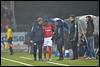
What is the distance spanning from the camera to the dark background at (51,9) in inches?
1564

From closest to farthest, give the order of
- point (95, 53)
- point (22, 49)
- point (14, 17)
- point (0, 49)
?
point (95, 53)
point (0, 49)
point (22, 49)
point (14, 17)

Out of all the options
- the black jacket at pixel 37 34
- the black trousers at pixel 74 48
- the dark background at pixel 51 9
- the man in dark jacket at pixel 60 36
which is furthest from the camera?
the dark background at pixel 51 9

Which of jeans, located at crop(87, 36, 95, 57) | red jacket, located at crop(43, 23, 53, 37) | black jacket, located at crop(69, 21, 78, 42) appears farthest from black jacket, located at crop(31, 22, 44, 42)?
jeans, located at crop(87, 36, 95, 57)

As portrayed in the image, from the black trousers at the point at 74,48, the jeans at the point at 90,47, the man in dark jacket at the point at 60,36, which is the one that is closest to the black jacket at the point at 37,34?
the man in dark jacket at the point at 60,36

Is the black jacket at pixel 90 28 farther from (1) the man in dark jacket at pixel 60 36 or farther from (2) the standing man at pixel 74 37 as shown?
(1) the man in dark jacket at pixel 60 36

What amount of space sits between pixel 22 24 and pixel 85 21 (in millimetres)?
15441

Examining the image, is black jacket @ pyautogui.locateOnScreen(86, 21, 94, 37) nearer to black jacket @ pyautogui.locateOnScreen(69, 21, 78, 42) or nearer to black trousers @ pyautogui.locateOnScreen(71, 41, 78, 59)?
black jacket @ pyautogui.locateOnScreen(69, 21, 78, 42)

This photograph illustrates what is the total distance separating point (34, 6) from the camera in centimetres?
4009

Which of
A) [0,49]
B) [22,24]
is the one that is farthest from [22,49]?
[22,24]

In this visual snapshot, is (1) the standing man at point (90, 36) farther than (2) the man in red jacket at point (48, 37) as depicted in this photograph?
Yes

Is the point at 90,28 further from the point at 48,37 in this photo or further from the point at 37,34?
the point at 37,34

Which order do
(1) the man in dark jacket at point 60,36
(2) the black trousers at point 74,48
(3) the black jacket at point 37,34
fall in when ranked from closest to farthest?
(3) the black jacket at point 37,34, (1) the man in dark jacket at point 60,36, (2) the black trousers at point 74,48

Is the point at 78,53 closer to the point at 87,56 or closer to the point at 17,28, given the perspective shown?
the point at 87,56

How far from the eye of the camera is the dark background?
130ft
